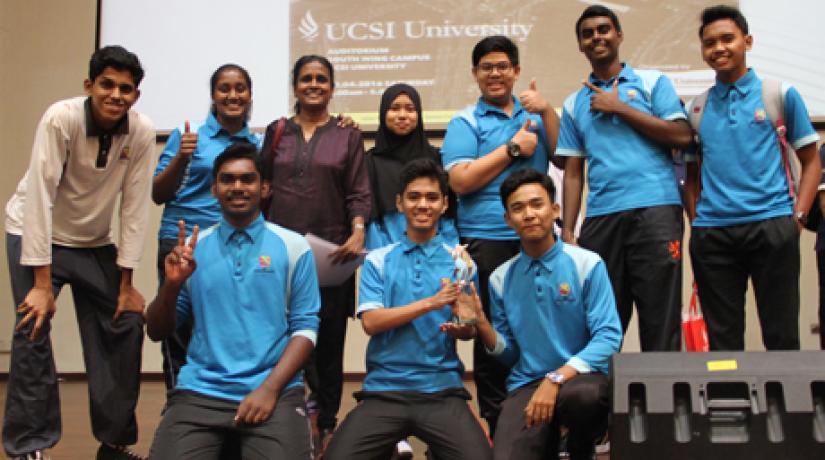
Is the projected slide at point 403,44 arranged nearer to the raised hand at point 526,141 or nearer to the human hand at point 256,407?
the raised hand at point 526,141

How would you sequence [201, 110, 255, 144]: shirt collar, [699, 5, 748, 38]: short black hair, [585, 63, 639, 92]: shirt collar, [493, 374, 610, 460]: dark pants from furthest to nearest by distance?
[201, 110, 255, 144]: shirt collar, [585, 63, 639, 92]: shirt collar, [699, 5, 748, 38]: short black hair, [493, 374, 610, 460]: dark pants

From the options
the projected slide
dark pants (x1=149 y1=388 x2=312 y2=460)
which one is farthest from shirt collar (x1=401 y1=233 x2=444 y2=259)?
the projected slide

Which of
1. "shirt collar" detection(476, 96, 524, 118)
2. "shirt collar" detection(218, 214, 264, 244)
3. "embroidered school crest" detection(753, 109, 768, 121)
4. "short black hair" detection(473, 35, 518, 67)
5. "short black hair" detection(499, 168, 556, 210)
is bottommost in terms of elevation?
"shirt collar" detection(218, 214, 264, 244)

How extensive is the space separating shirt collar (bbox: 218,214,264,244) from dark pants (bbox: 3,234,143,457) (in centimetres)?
57

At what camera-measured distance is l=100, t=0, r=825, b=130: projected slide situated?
4.98 m

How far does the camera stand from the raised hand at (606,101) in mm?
2746

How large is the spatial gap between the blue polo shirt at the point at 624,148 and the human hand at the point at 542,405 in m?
0.70

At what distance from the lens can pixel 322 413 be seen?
303cm

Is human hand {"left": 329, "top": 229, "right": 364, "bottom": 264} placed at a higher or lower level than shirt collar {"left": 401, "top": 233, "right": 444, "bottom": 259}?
lower

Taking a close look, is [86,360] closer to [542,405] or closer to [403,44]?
[542,405]

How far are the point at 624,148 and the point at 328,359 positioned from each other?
1.27 meters

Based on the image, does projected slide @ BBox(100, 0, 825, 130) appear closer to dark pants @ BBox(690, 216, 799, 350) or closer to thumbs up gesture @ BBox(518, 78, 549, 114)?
thumbs up gesture @ BBox(518, 78, 549, 114)

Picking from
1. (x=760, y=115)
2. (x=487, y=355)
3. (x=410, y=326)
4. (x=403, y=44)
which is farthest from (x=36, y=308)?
(x=403, y=44)

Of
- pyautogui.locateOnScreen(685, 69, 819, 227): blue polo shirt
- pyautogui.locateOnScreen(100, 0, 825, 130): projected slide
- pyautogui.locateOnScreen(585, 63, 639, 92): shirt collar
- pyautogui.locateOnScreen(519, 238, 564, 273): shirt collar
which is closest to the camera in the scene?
pyautogui.locateOnScreen(519, 238, 564, 273): shirt collar
